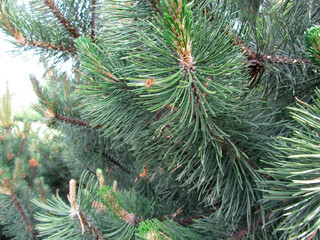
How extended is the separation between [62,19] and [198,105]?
0.53 meters

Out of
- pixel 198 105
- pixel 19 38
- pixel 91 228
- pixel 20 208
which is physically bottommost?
pixel 20 208

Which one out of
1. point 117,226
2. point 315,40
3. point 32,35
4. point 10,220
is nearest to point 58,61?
point 32,35

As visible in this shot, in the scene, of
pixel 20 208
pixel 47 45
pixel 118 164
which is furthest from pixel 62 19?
pixel 20 208

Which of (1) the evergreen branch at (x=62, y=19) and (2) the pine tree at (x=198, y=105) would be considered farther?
(1) the evergreen branch at (x=62, y=19)

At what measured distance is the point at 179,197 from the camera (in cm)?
63

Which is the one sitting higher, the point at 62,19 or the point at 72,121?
the point at 62,19

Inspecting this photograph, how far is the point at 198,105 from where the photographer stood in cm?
33

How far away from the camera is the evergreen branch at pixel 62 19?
0.64 metres

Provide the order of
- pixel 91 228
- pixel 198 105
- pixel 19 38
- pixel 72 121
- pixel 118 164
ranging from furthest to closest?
pixel 118 164
pixel 72 121
pixel 19 38
pixel 91 228
pixel 198 105

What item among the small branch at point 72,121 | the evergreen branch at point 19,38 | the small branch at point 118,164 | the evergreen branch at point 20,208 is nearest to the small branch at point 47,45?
the evergreen branch at point 19,38

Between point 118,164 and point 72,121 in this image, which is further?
point 118,164

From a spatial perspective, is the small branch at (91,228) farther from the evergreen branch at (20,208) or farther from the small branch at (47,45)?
the evergreen branch at (20,208)

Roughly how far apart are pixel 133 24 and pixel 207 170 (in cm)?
28

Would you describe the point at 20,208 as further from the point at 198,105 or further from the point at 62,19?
the point at 198,105
